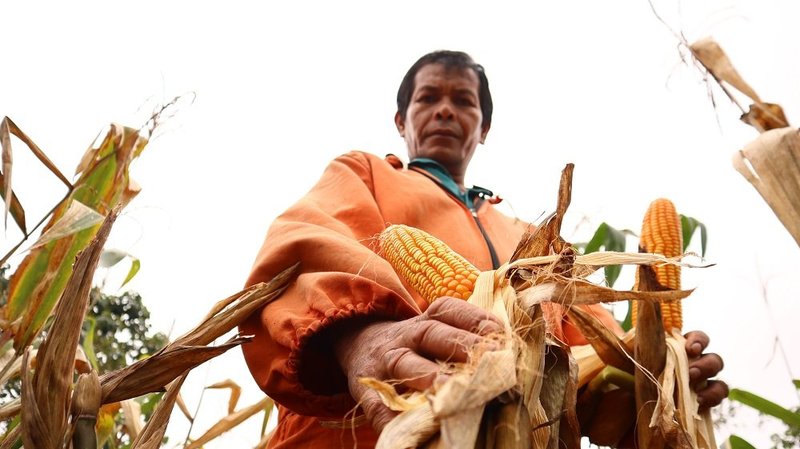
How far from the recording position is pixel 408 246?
3.52 ft

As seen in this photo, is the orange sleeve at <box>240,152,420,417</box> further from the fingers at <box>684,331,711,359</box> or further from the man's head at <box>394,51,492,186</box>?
the man's head at <box>394,51,492,186</box>

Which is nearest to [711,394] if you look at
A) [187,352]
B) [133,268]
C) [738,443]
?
[738,443]

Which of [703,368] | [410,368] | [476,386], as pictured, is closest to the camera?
[476,386]

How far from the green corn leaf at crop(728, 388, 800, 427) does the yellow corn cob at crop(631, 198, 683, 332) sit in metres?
0.29

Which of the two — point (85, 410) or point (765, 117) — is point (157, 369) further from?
point (765, 117)

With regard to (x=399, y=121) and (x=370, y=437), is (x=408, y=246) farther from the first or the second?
(x=399, y=121)

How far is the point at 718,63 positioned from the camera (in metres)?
1.33

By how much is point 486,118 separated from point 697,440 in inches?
51.8

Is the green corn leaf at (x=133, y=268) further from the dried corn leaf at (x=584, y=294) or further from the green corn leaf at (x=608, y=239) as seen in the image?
the dried corn leaf at (x=584, y=294)

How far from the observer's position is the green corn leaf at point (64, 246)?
3.97 ft

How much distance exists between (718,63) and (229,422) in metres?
1.21

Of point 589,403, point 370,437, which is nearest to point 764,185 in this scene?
point 589,403

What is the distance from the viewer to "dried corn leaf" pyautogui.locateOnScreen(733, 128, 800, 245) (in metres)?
1.03

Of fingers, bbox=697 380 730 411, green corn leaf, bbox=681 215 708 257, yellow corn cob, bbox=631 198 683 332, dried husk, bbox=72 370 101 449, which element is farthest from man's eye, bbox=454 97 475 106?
dried husk, bbox=72 370 101 449
